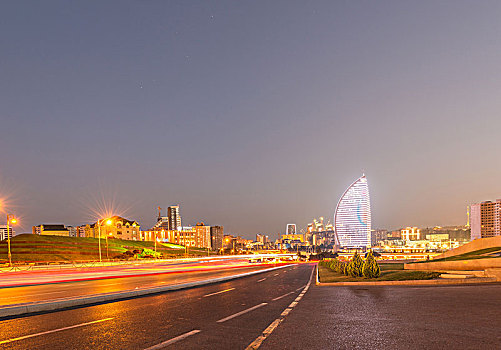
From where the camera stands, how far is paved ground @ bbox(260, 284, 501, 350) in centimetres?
669

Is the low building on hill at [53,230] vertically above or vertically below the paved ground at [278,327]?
below

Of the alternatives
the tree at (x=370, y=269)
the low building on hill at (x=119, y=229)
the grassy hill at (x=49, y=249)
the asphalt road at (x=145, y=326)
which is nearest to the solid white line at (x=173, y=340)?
the asphalt road at (x=145, y=326)

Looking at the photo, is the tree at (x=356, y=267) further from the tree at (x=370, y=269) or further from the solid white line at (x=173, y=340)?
the solid white line at (x=173, y=340)

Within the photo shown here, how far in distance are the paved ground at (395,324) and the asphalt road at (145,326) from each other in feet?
3.18

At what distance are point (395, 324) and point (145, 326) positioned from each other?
646 cm

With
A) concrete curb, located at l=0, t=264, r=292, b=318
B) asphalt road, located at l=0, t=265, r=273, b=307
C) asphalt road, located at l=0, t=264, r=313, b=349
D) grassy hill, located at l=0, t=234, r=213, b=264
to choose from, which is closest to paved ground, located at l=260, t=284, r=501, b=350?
asphalt road, located at l=0, t=264, r=313, b=349

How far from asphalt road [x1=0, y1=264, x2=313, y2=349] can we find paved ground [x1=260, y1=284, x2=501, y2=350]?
0.97 meters

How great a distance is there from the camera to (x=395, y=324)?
835 centimetres

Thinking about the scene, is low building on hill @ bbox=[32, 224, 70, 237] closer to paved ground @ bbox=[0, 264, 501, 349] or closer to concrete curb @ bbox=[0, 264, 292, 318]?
concrete curb @ bbox=[0, 264, 292, 318]

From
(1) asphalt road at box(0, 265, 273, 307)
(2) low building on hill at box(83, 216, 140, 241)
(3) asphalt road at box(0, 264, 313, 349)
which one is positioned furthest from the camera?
(2) low building on hill at box(83, 216, 140, 241)

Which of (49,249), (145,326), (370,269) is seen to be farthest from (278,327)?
(49,249)

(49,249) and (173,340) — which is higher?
(173,340)

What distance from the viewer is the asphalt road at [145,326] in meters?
7.08

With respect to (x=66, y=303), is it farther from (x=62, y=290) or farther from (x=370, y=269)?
(x=370, y=269)
